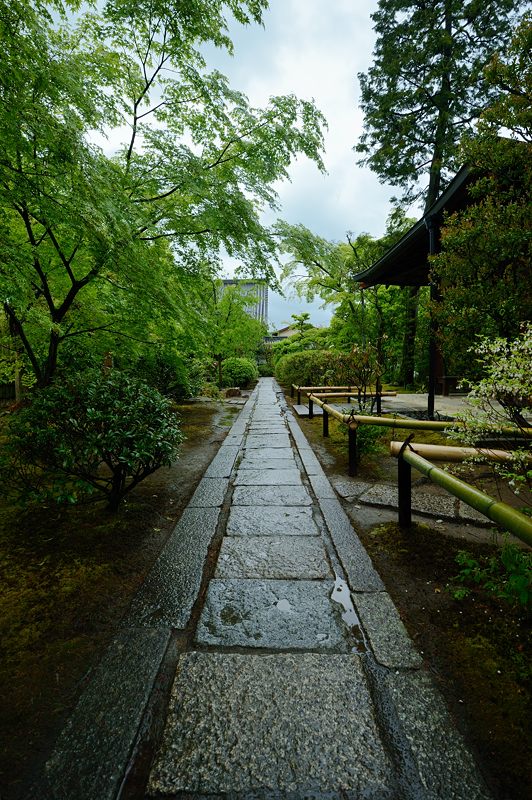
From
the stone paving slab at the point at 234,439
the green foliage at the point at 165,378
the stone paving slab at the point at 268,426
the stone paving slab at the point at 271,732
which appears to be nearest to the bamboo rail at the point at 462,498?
the stone paving slab at the point at 271,732

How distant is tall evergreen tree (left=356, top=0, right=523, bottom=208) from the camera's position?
11328 mm

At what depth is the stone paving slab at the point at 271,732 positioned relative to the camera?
1.05 metres

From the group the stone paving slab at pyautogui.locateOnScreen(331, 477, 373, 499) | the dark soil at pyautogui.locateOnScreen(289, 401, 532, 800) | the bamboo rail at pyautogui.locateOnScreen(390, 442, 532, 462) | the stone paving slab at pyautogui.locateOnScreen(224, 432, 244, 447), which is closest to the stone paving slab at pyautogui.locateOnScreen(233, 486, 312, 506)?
the stone paving slab at pyautogui.locateOnScreen(331, 477, 373, 499)

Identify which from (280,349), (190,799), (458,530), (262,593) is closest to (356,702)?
(190,799)

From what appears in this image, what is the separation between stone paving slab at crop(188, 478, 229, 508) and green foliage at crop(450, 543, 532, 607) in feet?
6.58

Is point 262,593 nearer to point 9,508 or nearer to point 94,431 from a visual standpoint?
point 94,431

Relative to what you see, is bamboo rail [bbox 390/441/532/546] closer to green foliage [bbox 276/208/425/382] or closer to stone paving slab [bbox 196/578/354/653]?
stone paving slab [bbox 196/578/354/653]

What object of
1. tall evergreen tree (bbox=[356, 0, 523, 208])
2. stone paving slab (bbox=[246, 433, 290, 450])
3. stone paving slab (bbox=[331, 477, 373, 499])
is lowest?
stone paving slab (bbox=[331, 477, 373, 499])

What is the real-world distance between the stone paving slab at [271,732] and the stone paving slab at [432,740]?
0.11 meters

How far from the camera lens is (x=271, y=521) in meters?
2.93

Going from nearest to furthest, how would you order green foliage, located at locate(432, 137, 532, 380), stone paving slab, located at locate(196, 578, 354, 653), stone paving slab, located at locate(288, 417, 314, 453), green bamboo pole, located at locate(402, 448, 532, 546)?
1. green bamboo pole, located at locate(402, 448, 532, 546)
2. stone paving slab, located at locate(196, 578, 354, 653)
3. green foliage, located at locate(432, 137, 532, 380)
4. stone paving slab, located at locate(288, 417, 314, 453)

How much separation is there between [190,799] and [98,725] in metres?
0.44

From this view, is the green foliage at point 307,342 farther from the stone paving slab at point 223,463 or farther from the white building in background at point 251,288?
the stone paving slab at point 223,463

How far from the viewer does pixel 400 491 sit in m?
2.75
